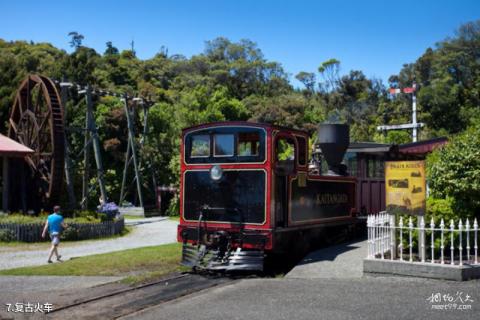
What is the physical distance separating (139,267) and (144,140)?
19.5 metres

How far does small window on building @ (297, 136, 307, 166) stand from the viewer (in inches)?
465

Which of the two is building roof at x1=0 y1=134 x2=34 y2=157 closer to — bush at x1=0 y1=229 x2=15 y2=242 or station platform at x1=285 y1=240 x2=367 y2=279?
bush at x1=0 y1=229 x2=15 y2=242

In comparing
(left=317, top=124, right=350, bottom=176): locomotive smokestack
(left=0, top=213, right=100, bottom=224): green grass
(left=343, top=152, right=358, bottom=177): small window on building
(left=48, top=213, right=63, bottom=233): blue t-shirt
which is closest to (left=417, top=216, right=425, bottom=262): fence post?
(left=317, top=124, right=350, bottom=176): locomotive smokestack

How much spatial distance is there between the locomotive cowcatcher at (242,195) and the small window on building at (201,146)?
0.07 ft

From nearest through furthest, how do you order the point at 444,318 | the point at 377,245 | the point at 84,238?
the point at 444,318 < the point at 377,245 < the point at 84,238

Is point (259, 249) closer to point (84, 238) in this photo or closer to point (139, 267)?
point (139, 267)

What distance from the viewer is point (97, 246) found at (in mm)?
16219

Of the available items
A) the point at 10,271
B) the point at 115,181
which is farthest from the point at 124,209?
the point at 10,271

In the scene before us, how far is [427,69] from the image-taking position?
57406mm

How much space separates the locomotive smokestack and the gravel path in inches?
241

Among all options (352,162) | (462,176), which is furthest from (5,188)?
(462,176)

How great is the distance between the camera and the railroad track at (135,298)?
748 centimetres

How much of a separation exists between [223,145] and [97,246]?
6.98 m

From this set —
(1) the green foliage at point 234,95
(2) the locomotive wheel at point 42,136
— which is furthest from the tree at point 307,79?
(2) the locomotive wheel at point 42,136
